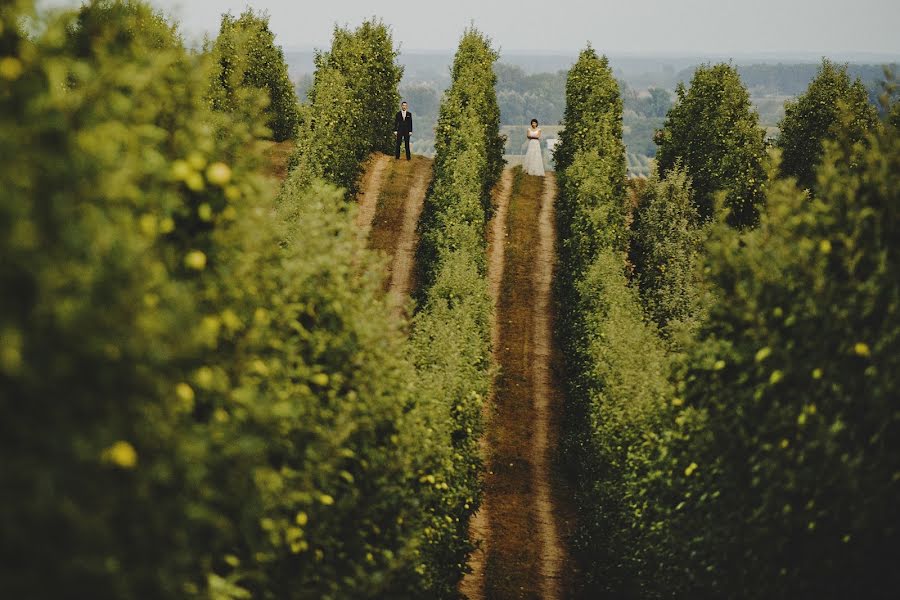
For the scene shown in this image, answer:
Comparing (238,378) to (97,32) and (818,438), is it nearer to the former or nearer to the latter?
(97,32)

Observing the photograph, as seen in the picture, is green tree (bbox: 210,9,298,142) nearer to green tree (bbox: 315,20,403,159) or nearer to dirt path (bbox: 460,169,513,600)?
green tree (bbox: 315,20,403,159)

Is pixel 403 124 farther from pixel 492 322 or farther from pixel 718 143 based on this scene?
pixel 718 143

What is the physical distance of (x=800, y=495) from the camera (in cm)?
619

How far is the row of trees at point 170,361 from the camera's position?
292 centimetres

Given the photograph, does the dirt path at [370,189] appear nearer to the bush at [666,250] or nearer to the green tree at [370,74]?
the green tree at [370,74]

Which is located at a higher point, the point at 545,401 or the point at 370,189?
the point at 370,189

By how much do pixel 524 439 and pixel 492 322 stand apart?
6.12 meters

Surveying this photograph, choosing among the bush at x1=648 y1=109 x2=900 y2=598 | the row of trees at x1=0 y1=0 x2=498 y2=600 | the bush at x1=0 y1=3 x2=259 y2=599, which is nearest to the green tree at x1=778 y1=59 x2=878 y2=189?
the bush at x1=648 y1=109 x2=900 y2=598

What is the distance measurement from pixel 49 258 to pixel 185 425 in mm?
1313

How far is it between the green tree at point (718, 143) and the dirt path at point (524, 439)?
7206 millimetres

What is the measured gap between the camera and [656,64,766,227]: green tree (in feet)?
94.1

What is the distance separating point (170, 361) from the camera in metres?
3.41

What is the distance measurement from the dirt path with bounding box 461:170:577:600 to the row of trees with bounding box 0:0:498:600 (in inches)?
321

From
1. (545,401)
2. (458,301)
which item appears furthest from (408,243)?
(458,301)
